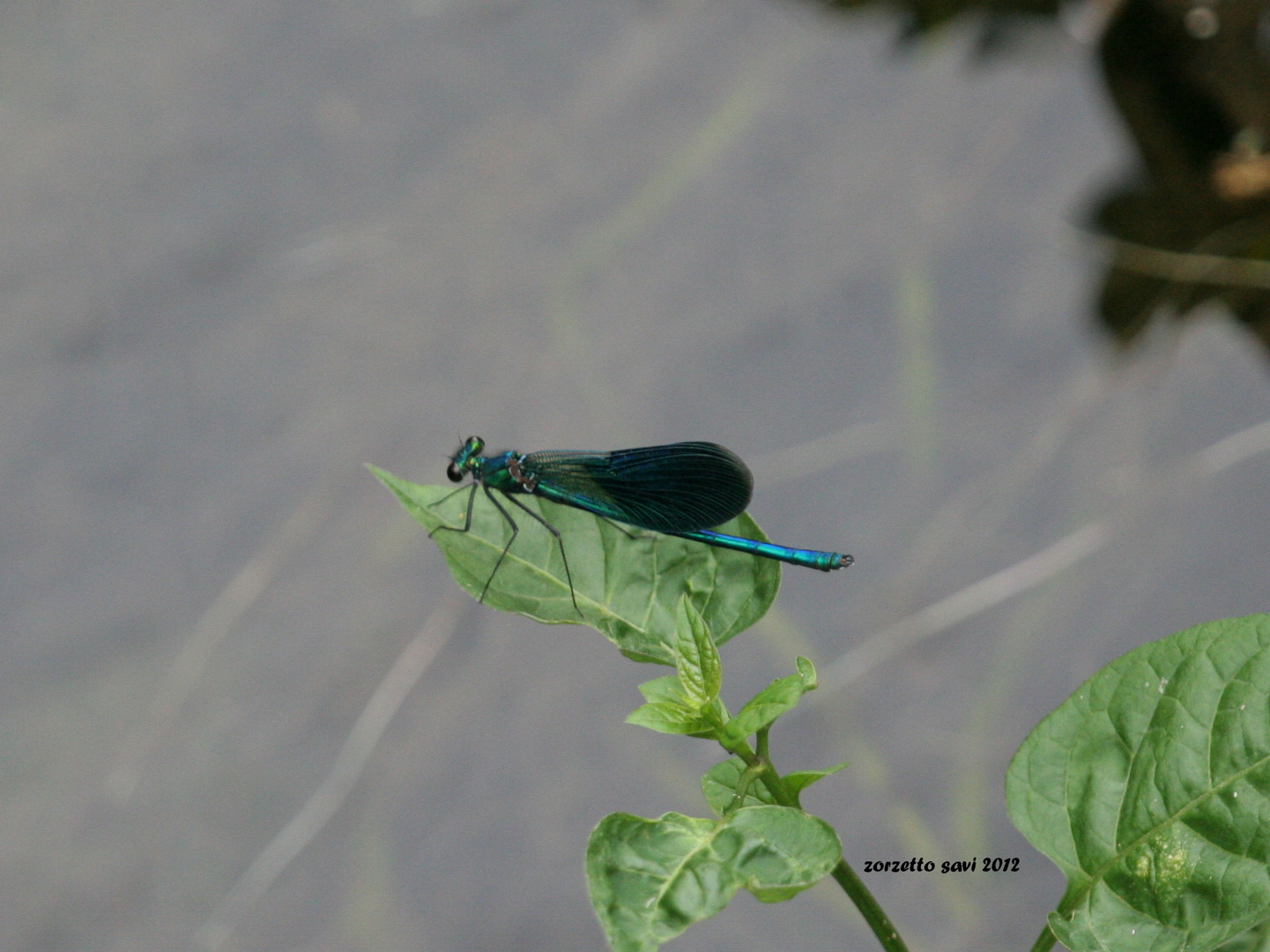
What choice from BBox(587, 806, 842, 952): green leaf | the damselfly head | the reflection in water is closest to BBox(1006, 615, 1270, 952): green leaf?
BBox(587, 806, 842, 952): green leaf

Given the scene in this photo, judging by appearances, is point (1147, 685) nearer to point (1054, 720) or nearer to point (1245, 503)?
point (1054, 720)

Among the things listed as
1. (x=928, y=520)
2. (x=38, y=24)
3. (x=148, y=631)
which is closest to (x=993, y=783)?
(x=928, y=520)

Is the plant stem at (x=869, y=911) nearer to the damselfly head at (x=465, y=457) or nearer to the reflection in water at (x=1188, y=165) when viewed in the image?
the damselfly head at (x=465, y=457)

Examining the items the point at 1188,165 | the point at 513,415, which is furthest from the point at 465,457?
the point at 1188,165

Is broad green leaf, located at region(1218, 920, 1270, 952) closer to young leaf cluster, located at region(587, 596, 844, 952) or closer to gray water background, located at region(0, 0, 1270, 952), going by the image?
young leaf cluster, located at region(587, 596, 844, 952)

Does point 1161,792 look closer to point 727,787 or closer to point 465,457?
point 727,787

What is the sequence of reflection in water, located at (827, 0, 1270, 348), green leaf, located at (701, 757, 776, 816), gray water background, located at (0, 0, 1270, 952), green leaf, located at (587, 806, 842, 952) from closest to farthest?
green leaf, located at (587, 806, 842, 952)
green leaf, located at (701, 757, 776, 816)
gray water background, located at (0, 0, 1270, 952)
reflection in water, located at (827, 0, 1270, 348)
